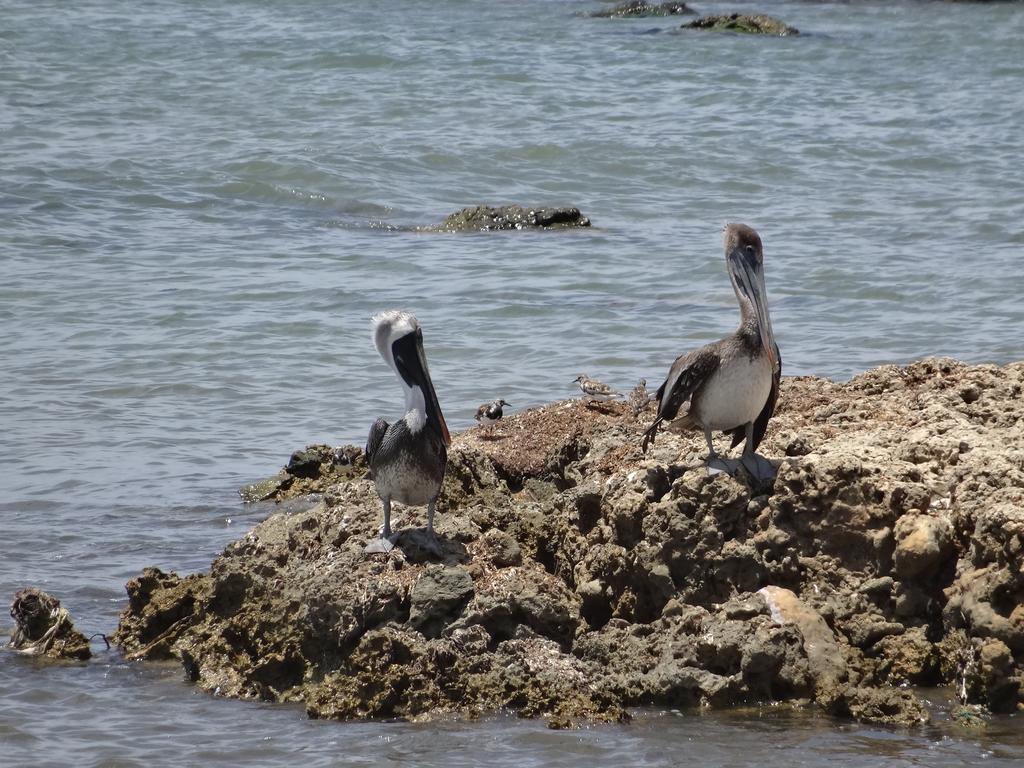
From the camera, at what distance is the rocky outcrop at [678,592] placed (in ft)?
18.2

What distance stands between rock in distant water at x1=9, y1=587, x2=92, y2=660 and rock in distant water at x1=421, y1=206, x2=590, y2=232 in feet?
35.6

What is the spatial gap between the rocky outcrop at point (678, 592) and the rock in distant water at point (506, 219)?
1082 centimetres

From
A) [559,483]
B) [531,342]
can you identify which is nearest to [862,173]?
[531,342]

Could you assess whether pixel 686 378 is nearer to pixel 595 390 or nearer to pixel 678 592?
pixel 678 592

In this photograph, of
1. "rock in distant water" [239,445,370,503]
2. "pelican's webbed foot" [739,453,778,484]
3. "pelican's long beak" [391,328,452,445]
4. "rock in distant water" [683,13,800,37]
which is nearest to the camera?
"pelican's webbed foot" [739,453,778,484]

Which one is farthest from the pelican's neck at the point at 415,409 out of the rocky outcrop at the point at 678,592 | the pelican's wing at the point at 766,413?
the pelican's wing at the point at 766,413

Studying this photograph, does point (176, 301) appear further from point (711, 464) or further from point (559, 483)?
point (711, 464)

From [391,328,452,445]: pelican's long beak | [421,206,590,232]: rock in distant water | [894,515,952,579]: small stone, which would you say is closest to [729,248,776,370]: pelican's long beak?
[894,515,952,579]: small stone

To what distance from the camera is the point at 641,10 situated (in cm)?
3584

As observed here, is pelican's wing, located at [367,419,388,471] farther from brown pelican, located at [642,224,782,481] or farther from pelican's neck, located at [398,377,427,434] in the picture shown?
brown pelican, located at [642,224,782,481]

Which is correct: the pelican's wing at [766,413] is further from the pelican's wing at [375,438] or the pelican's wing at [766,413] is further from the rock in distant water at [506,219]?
the rock in distant water at [506,219]

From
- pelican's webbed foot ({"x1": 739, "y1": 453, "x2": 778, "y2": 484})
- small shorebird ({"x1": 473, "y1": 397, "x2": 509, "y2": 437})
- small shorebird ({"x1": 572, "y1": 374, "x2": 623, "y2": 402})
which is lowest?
small shorebird ({"x1": 473, "y1": 397, "x2": 509, "y2": 437})

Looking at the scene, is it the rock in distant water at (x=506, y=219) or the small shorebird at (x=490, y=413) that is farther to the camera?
the rock in distant water at (x=506, y=219)

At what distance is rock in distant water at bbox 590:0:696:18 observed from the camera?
3544cm
